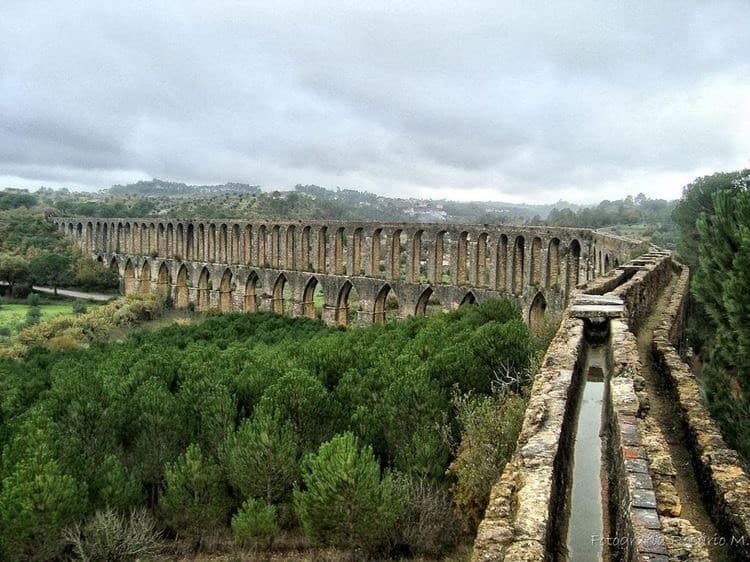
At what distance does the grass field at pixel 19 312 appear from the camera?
1679 inches

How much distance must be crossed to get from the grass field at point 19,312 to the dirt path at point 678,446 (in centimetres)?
4070

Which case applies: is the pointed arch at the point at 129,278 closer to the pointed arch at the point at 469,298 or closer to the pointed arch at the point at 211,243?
the pointed arch at the point at 211,243

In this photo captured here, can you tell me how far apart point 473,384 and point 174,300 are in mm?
40047

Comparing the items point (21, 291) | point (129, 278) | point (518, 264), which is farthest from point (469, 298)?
point (21, 291)

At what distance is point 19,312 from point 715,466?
52.3m

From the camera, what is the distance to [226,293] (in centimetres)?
4556

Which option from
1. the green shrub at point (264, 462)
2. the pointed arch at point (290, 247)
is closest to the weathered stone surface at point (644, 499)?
the green shrub at point (264, 462)

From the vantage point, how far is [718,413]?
1302 centimetres

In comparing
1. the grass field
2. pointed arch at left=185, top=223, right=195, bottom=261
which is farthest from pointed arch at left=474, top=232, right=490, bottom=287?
the grass field

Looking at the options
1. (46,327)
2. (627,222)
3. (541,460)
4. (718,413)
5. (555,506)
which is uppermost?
(627,222)

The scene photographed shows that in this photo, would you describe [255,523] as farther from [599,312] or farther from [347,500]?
[599,312]

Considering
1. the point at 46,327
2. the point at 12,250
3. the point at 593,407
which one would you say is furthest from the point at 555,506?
the point at 12,250

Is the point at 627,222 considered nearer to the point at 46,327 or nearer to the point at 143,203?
the point at 46,327

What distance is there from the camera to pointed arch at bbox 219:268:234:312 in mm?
45312
